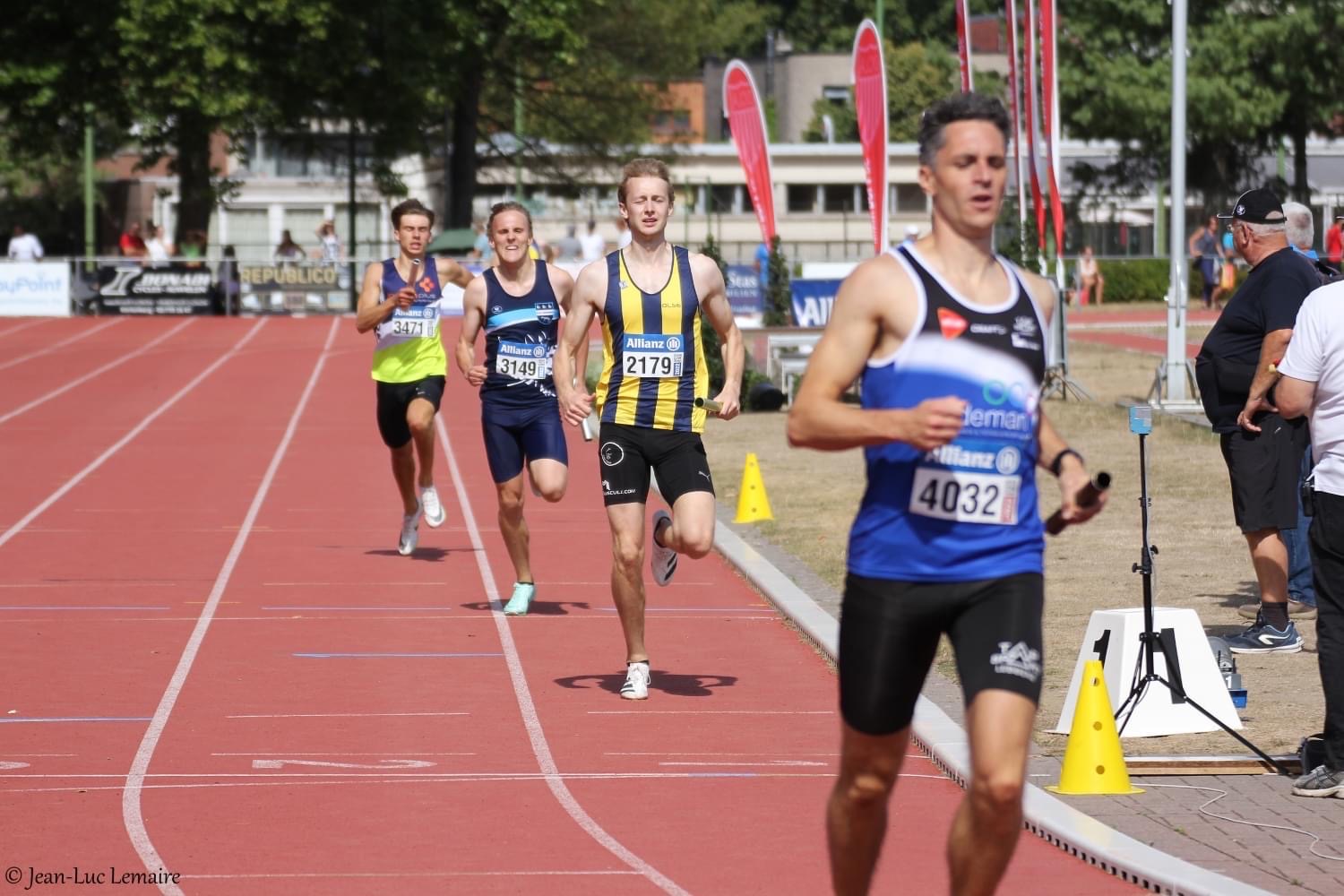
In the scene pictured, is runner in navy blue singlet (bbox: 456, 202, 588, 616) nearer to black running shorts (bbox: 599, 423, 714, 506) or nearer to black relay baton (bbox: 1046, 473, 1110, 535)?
black running shorts (bbox: 599, 423, 714, 506)

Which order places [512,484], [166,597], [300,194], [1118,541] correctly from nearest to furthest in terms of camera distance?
[512,484] → [166,597] → [1118,541] → [300,194]

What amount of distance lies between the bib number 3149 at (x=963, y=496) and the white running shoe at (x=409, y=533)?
364 inches

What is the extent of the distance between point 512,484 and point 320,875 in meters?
5.06

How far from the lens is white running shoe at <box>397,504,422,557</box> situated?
1380 cm

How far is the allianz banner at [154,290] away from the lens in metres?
42.0

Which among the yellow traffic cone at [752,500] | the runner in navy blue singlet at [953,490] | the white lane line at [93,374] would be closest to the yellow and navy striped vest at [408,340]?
the yellow traffic cone at [752,500]

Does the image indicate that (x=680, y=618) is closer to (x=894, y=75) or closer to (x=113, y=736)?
(x=113, y=736)

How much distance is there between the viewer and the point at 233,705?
9078mm

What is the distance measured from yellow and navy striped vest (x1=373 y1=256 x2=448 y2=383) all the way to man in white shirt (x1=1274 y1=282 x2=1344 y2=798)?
6787 mm

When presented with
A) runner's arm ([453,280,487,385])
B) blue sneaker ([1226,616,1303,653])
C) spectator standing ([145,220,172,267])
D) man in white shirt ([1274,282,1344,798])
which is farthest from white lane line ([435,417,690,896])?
spectator standing ([145,220,172,267])

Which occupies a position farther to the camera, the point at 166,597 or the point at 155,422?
the point at 155,422

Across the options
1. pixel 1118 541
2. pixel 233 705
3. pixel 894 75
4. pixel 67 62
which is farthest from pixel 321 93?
pixel 233 705

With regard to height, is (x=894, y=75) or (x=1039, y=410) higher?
(x=894, y=75)

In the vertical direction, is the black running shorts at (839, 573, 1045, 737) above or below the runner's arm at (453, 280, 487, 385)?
below
